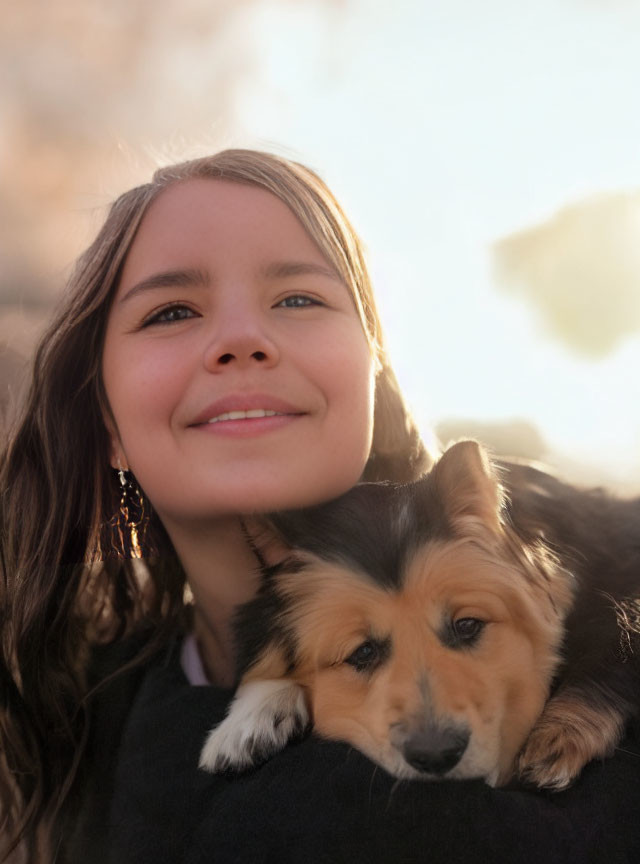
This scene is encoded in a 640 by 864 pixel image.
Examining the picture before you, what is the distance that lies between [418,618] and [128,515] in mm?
1206

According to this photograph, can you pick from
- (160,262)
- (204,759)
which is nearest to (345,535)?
(204,759)

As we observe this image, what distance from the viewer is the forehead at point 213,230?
2.38 metres

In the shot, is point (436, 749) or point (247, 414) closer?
point (436, 749)

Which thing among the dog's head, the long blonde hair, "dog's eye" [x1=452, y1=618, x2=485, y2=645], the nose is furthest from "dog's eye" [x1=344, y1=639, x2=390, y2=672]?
the nose

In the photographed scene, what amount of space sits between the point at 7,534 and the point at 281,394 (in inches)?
49.4

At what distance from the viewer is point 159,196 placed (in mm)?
2645

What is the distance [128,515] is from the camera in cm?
295

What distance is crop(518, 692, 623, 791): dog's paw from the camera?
2084 mm

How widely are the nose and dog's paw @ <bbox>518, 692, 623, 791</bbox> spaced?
47.8 inches

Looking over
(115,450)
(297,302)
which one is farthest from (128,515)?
(297,302)

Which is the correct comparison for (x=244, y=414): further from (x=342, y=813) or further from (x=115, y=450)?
(x=342, y=813)

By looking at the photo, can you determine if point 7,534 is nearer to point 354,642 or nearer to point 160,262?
point 160,262

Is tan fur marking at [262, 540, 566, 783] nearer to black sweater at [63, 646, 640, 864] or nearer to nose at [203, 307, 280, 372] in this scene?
black sweater at [63, 646, 640, 864]

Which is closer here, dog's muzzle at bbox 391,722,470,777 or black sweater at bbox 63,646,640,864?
black sweater at bbox 63,646,640,864
